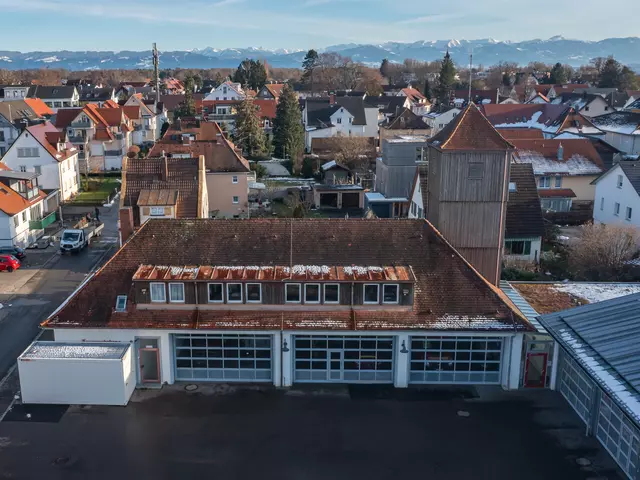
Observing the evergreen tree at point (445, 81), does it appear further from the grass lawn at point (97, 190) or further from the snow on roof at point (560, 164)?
the grass lawn at point (97, 190)

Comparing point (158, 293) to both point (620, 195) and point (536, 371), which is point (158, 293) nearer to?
point (536, 371)

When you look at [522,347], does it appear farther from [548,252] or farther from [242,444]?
[548,252]

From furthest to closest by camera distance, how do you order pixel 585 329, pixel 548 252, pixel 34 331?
pixel 548 252 → pixel 34 331 → pixel 585 329

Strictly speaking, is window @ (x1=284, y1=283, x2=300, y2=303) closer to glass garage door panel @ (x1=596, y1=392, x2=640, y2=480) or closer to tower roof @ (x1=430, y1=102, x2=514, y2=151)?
tower roof @ (x1=430, y1=102, x2=514, y2=151)

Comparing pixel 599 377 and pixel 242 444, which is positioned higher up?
pixel 599 377

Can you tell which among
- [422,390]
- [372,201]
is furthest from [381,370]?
[372,201]

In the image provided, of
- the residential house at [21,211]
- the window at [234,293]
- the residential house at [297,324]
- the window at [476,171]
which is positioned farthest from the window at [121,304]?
the residential house at [21,211]
